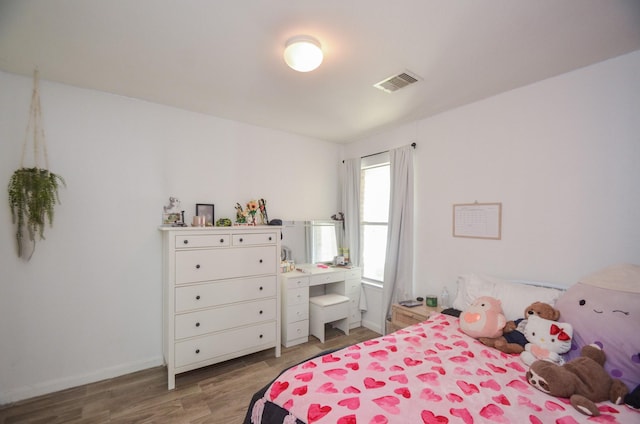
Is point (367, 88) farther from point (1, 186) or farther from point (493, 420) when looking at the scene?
point (1, 186)

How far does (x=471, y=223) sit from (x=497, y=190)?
38 centimetres

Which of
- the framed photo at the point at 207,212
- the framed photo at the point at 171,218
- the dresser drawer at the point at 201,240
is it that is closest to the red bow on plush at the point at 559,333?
the dresser drawer at the point at 201,240

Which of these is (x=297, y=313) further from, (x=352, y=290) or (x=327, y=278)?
(x=352, y=290)

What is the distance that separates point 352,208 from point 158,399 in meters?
2.90

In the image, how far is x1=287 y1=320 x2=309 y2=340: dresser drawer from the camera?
307 cm

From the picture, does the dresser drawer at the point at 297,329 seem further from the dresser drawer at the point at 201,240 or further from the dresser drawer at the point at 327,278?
the dresser drawer at the point at 201,240

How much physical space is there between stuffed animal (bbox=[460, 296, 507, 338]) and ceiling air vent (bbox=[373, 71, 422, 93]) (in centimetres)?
184

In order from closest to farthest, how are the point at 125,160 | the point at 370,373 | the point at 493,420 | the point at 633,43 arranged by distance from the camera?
1. the point at 493,420
2. the point at 370,373
3. the point at 633,43
4. the point at 125,160

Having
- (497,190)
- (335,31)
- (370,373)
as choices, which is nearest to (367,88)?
(335,31)

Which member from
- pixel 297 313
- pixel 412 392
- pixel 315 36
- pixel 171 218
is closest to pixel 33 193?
pixel 171 218

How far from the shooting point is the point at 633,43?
1.73 metres

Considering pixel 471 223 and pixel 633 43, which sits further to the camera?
pixel 471 223

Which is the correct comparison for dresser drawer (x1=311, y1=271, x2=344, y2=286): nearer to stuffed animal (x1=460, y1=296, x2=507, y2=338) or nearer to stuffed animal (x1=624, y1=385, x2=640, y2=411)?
stuffed animal (x1=460, y1=296, x2=507, y2=338)

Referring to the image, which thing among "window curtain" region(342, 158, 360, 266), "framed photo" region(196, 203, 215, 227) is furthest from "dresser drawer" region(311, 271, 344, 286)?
"framed photo" region(196, 203, 215, 227)
